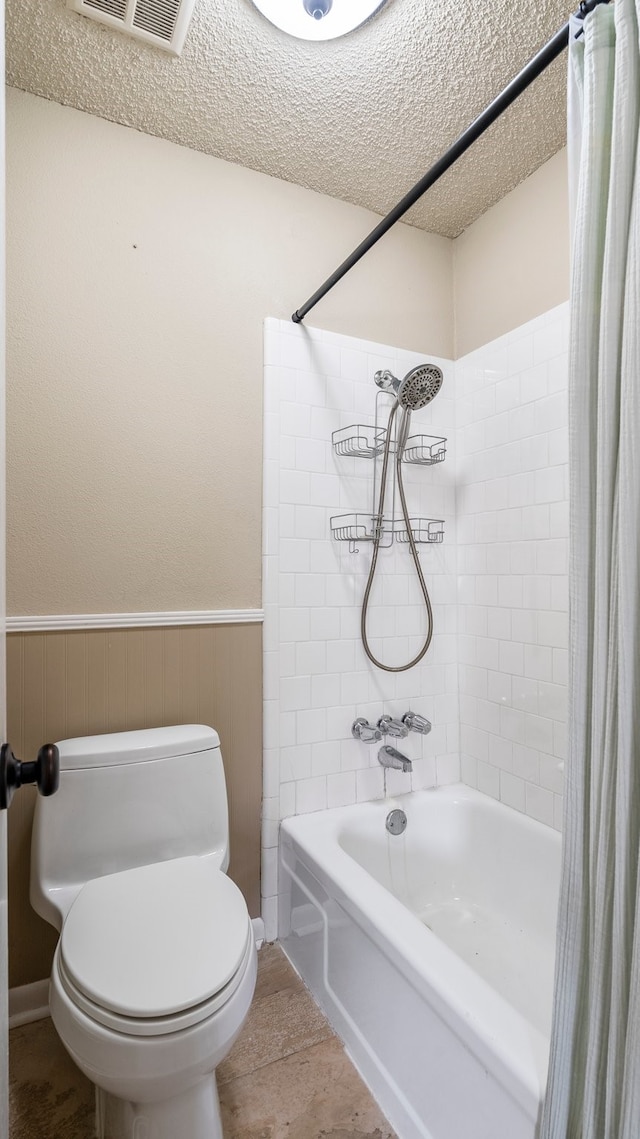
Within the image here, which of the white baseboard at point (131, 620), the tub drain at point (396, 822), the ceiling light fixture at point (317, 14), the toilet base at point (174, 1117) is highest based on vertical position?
the ceiling light fixture at point (317, 14)

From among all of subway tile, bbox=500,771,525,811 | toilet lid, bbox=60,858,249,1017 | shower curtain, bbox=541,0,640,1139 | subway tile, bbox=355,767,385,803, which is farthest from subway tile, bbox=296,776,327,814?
shower curtain, bbox=541,0,640,1139

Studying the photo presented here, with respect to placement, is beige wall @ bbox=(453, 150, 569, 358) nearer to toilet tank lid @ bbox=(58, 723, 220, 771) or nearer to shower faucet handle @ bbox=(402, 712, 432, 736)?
shower faucet handle @ bbox=(402, 712, 432, 736)

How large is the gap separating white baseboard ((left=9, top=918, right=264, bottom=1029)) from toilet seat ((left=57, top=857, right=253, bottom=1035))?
1.63 feet

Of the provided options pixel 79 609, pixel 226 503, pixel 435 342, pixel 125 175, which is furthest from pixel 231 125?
pixel 79 609

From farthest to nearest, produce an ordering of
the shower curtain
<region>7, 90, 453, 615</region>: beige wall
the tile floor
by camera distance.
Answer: <region>7, 90, 453, 615</region>: beige wall < the tile floor < the shower curtain

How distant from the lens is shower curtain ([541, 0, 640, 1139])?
793 mm

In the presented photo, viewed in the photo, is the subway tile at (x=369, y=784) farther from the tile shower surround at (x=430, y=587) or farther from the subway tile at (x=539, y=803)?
the subway tile at (x=539, y=803)

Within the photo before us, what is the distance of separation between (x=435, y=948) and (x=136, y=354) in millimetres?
1761

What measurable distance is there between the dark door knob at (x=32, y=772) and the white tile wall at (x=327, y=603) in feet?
3.89

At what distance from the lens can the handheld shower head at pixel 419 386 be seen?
1.77 metres

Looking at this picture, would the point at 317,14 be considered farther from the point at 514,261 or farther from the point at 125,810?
the point at 125,810

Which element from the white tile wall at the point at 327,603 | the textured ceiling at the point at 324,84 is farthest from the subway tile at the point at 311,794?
the textured ceiling at the point at 324,84

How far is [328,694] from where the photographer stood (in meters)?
1.98

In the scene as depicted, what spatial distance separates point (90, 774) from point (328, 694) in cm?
81
